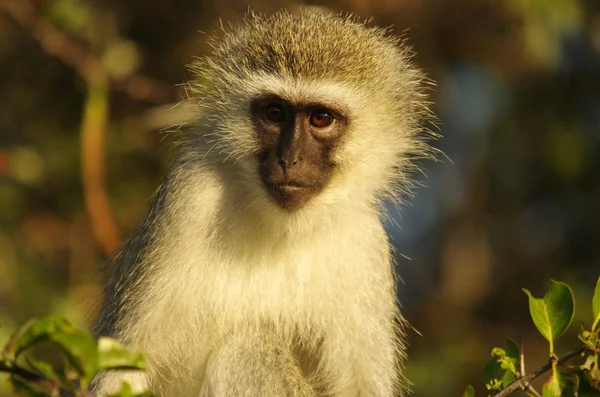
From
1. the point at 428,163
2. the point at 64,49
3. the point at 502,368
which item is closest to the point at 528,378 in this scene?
the point at 502,368

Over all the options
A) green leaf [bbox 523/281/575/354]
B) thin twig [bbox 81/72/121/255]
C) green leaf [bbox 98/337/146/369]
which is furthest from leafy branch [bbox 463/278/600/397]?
thin twig [bbox 81/72/121/255]

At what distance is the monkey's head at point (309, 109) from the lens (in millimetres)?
3561

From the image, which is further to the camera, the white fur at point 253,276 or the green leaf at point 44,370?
the white fur at point 253,276

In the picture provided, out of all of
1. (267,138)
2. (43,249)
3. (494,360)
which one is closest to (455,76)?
Answer: (43,249)

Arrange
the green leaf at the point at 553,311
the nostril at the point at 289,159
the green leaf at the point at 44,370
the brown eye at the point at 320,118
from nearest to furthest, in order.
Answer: the green leaf at the point at 44,370, the green leaf at the point at 553,311, the nostril at the point at 289,159, the brown eye at the point at 320,118

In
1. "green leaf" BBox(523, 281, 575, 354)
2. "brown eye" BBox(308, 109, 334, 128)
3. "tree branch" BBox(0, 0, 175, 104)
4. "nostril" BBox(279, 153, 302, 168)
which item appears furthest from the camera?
"tree branch" BBox(0, 0, 175, 104)

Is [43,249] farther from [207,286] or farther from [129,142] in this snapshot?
[207,286]

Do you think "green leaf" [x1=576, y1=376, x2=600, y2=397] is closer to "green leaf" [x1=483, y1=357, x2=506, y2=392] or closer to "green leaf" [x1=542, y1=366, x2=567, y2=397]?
"green leaf" [x1=542, y1=366, x2=567, y2=397]

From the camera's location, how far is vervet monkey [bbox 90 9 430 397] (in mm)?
3533

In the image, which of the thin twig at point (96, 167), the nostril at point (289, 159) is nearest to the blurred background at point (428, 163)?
the thin twig at point (96, 167)

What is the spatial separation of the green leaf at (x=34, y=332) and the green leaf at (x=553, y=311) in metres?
1.27

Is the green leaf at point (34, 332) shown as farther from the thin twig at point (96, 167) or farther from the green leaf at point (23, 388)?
the thin twig at point (96, 167)

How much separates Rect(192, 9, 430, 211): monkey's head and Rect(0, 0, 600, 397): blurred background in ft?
1.21

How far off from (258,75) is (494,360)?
1695 millimetres
